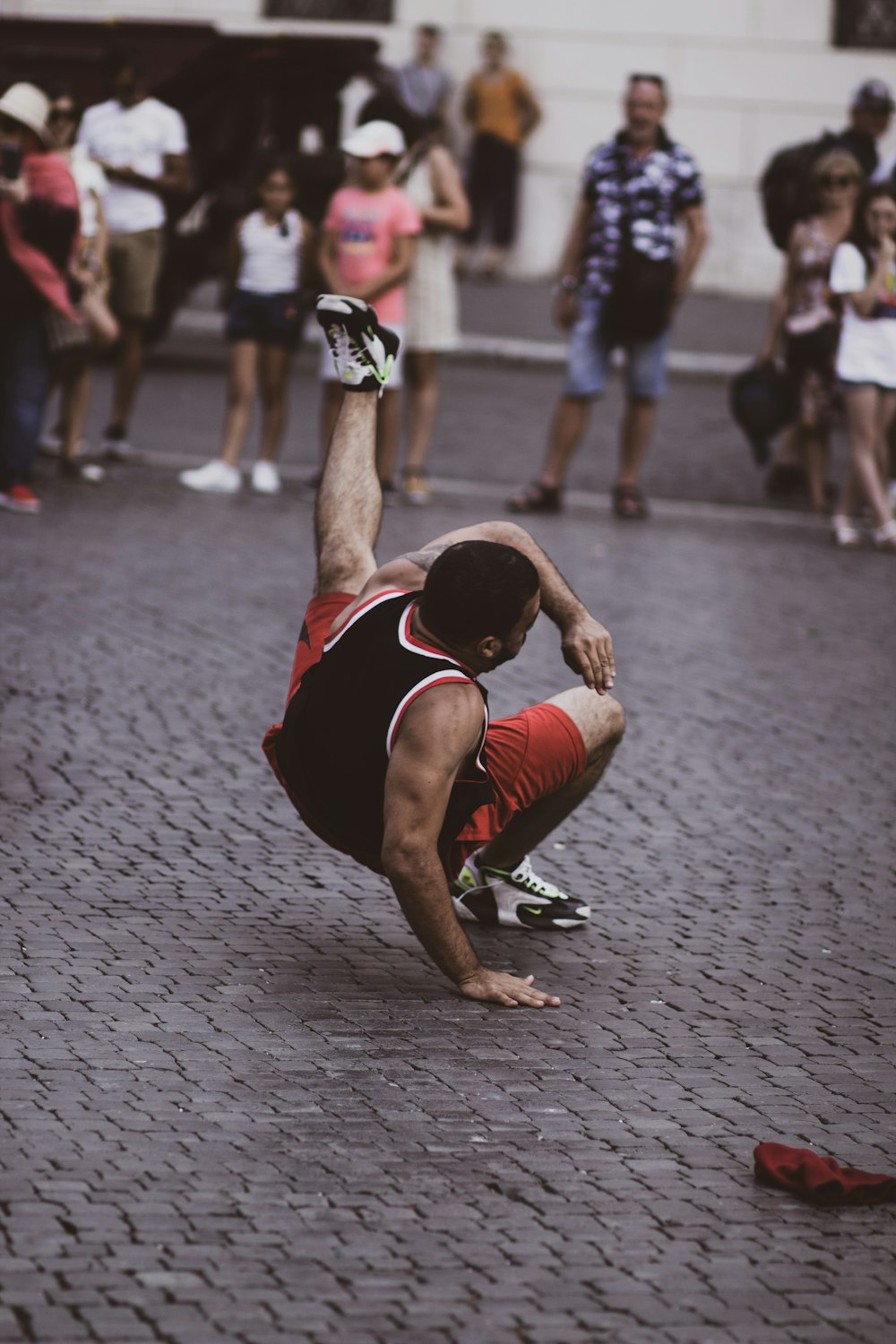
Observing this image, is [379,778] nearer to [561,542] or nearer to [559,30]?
[561,542]

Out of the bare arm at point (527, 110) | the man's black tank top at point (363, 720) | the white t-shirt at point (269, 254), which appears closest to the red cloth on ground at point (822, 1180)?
the man's black tank top at point (363, 720)

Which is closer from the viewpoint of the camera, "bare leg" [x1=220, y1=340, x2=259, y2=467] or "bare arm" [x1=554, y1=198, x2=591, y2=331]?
"bare arm" [x1=554, y1=198, x2=591, y2=331]

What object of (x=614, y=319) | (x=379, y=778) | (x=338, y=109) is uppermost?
(x=338, y=109)

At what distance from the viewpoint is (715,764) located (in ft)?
21.0

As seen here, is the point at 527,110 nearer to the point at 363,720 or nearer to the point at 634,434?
the point at 634,434

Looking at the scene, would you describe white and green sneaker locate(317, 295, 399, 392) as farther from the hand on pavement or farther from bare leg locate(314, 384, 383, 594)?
the hand on pavement

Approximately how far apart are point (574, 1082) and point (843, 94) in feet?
54.7

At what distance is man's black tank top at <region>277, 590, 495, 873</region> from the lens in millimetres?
4336

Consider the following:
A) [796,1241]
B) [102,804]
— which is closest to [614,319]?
[102,804]

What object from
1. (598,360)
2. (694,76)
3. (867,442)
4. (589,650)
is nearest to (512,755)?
(589,650)

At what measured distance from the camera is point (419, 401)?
10.8 m

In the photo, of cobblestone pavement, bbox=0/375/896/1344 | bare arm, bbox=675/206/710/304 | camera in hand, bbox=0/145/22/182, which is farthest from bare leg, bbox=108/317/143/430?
cobblestone pavement, bbox=0/375/896/1344

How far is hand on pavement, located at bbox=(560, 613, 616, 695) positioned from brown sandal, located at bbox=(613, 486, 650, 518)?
608 centimetres

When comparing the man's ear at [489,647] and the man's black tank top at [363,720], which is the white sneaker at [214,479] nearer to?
the man's black tank top at [363,720]
